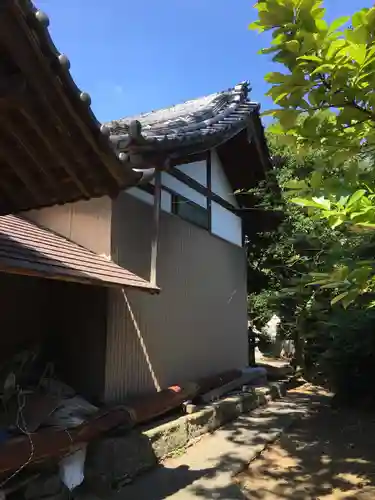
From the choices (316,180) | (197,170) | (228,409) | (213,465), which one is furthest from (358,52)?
(197,170)

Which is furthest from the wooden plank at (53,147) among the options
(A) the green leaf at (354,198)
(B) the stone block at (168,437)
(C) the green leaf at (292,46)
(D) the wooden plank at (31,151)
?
(B) the stone block at (168,437)

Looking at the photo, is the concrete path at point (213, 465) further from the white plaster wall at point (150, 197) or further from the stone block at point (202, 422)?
the white plaster wall at point (150, 197)

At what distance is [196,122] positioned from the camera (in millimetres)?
8008

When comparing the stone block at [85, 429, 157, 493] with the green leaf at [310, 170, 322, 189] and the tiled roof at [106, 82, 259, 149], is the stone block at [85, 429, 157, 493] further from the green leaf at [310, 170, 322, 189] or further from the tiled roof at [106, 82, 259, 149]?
the green leaf at [310, 170, 322, 189]

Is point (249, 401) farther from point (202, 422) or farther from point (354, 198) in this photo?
point (354, 198)

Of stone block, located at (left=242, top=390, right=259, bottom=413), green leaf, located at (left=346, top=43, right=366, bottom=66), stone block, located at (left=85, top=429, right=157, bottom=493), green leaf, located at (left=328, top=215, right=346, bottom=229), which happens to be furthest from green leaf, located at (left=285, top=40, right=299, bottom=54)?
stone block, located at (left=242, top=390, right=259, bottom=413)

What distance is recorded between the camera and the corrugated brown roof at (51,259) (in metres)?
4.23

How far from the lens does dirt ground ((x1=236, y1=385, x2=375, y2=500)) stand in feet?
16.4

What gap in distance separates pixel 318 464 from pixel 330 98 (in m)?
4.80

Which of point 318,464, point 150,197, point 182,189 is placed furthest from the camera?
point 182,189

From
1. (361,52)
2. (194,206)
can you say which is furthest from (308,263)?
(361,52)

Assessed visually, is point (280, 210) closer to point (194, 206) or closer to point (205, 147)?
point (194, 206)

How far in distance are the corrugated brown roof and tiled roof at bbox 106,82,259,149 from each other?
4.67 feet

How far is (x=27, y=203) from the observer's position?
3990 mm
